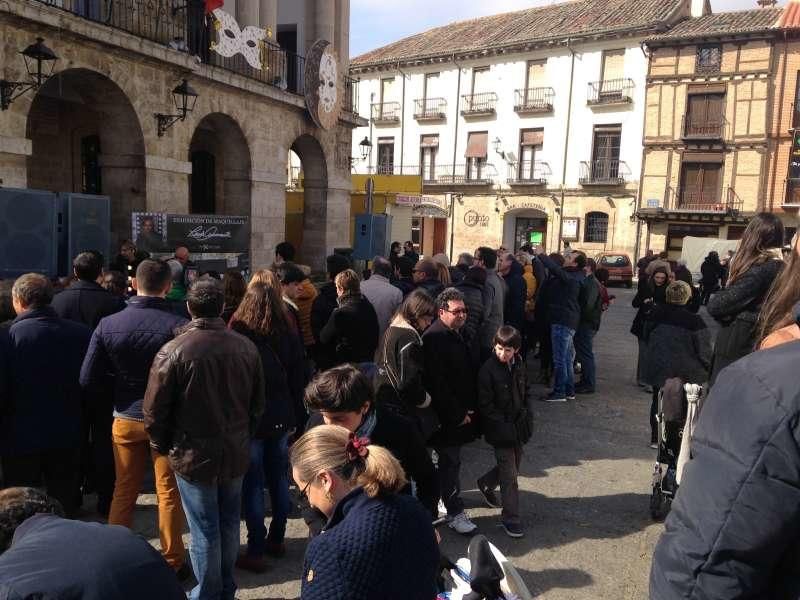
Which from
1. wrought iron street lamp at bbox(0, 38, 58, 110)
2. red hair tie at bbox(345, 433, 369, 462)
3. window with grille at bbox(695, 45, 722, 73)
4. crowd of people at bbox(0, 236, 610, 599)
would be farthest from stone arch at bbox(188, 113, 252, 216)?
window with grille at bbox(695, 45, 722, 73)

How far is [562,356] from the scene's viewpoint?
7.78 m

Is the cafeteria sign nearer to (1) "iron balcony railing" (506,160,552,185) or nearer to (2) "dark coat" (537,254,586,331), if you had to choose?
(2) "dark coat" (537,254,586,331)

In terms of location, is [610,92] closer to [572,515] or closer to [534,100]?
[534,100]

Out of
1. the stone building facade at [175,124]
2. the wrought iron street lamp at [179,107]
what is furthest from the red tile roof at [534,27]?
the wrought iron street lamp at [179,107]

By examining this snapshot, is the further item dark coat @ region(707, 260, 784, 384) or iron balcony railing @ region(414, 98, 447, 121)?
iron balcony railing @ region(414, 98, 447, 121)

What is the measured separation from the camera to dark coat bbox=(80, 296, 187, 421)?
3625 mm

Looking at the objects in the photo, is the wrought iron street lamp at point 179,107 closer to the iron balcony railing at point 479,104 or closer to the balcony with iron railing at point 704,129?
the balcony with iron railing at point 704,129

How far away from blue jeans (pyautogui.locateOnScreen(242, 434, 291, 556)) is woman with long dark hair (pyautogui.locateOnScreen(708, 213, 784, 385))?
8.91ft

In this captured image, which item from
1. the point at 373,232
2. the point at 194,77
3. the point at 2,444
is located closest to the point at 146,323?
the point at 2,444

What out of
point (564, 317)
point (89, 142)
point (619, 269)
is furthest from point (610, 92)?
point (564, 317)

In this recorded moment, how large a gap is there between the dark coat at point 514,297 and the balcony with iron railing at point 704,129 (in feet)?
86.1

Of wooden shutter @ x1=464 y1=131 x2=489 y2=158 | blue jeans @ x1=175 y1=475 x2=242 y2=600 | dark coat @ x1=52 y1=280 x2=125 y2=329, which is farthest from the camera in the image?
wooden shutter @ x1=464 y1=131 x2=489 y2=158

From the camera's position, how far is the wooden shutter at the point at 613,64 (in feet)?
106

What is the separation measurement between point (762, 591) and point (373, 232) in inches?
562
